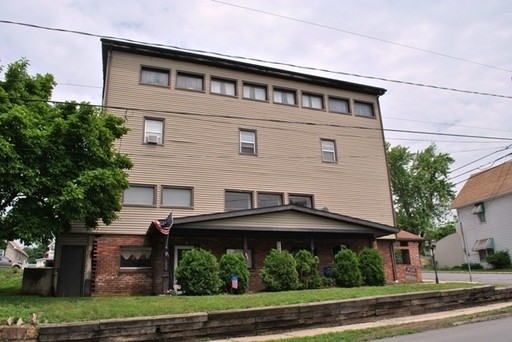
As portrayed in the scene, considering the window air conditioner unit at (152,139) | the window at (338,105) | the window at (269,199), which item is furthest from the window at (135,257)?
the window at (338,105)

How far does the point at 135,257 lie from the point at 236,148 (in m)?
6.93

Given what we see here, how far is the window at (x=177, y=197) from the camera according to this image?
735 inches

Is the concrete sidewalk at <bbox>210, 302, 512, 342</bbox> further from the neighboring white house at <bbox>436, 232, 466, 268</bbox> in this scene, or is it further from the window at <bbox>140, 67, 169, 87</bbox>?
the neighboring white house at <bbox>436, 232, 466, 268</bbox>

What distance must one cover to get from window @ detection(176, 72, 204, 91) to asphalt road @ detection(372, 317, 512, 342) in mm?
15381

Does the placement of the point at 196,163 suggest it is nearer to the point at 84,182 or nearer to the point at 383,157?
the point at 84,182

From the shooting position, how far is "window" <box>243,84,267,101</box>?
2216 centimetres

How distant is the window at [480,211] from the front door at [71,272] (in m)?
34.9

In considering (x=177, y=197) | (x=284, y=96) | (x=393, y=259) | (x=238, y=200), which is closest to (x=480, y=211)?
(x=393, y=259)

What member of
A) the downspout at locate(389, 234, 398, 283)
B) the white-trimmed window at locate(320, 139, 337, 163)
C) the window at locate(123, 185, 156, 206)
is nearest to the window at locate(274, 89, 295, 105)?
the white-trimmed window at locate(320, 139, 337, 163)

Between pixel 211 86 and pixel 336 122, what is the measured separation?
7300 mm

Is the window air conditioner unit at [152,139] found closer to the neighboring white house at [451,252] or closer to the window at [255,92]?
the window at [255,92]

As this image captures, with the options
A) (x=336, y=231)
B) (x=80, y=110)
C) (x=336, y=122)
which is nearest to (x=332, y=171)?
(x=336, y=122)

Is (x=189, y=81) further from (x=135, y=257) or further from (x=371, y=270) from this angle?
(x=371, y=270)

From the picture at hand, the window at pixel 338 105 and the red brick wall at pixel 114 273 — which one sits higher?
the window at pixel 338 105
